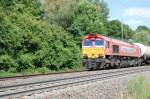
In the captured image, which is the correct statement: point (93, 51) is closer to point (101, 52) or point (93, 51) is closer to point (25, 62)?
point (101, 52)

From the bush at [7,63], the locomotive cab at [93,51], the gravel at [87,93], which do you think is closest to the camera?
the gravel at [87,93]

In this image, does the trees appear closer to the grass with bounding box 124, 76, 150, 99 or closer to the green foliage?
the green foliage

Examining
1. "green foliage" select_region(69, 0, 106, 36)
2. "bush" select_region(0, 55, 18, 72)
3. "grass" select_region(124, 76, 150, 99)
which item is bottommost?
"grass" select_region(124, 76, 150, 99)

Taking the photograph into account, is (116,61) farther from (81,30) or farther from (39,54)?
(81,30)

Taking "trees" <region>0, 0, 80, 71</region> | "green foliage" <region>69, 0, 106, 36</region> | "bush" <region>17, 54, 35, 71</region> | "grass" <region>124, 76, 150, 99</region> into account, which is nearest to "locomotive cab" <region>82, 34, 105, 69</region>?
"trees" <region>0, 0, 80, 71</region>

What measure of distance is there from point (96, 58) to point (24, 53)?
7435 mm

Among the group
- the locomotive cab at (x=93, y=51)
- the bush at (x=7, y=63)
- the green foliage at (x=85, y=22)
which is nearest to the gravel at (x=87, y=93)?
the bush at (x=7, y=63)

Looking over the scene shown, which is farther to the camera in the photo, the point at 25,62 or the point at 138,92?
the point at 25,62

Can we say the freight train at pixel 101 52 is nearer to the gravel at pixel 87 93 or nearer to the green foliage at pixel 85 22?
the green foliage at pixel 85 22

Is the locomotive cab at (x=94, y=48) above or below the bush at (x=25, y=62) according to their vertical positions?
above

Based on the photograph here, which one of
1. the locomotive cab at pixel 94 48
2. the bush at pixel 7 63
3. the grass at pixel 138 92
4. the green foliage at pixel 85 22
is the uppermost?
the green foliage at pixel 85 22

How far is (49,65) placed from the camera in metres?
37.0

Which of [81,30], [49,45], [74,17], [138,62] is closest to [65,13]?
[74,17]

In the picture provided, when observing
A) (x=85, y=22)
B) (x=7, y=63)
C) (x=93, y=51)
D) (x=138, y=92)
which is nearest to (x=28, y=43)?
(x=7, y=63)
